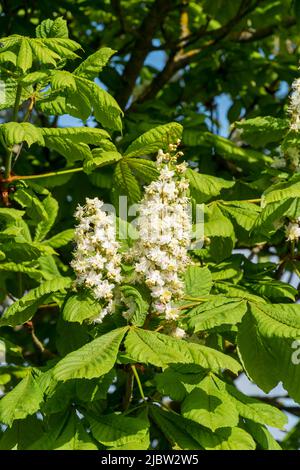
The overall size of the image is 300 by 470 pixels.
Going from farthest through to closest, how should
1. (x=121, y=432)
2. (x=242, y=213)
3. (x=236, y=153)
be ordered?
(x=236, y=153), (x=242, y=213), (x=121, y=432)

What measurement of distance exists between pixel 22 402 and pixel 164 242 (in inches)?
27.4

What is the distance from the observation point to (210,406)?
229cm

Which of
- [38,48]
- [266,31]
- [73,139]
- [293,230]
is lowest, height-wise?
[293,230]

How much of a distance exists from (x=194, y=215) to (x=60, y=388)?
40.1 inches

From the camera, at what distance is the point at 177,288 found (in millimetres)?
2518

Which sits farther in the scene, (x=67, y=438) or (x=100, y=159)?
(x=100, y=159)

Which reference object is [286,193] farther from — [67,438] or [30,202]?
[67,438]

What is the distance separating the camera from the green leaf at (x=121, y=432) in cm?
225

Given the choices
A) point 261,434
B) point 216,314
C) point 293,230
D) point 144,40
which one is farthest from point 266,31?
point 261,434

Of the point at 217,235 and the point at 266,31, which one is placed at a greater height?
the point at 266,31

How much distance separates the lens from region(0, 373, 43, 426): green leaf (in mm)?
2410

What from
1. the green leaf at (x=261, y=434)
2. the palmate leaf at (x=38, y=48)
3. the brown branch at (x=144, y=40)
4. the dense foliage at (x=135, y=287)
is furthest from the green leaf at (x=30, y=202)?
the brown branch at (x=144, y=40)
